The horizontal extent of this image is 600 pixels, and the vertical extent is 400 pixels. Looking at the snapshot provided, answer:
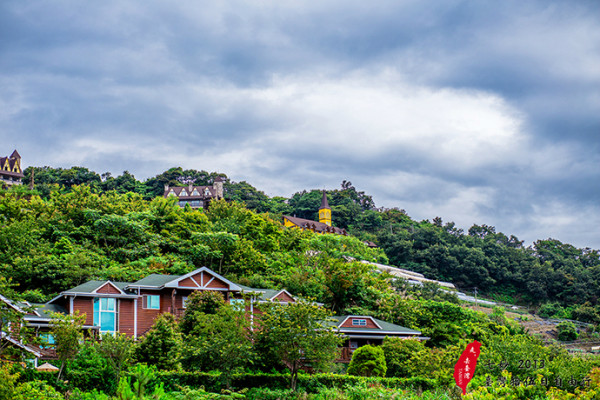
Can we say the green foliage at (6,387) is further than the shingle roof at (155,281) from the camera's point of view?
No

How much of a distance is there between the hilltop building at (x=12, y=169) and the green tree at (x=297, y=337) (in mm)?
77552

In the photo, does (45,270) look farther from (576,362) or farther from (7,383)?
(576,362)

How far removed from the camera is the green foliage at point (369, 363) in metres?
29.1

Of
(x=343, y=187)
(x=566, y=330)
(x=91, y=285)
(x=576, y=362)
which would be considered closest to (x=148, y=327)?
(x=91, y=285)

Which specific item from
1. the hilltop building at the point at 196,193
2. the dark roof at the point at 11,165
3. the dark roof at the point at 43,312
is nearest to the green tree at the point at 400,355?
the dark roof at the point at 43,312

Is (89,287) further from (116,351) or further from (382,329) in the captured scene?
(382,329)

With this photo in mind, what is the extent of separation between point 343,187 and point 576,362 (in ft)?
376

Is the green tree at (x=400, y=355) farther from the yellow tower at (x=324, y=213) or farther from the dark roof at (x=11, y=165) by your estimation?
the dark roof at (x=11, y=165)

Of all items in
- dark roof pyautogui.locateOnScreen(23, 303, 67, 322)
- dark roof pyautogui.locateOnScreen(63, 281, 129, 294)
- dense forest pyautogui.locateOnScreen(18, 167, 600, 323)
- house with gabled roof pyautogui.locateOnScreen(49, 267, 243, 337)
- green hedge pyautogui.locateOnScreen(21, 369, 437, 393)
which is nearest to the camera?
green hedge pyautogui.locateOnScreen(21, 369, 437, 393)

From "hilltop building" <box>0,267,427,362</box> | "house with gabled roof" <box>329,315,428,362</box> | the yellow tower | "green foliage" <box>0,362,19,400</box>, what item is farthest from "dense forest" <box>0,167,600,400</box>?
the yellow tower

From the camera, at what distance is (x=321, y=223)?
327 feet

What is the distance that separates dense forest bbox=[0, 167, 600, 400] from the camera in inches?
853

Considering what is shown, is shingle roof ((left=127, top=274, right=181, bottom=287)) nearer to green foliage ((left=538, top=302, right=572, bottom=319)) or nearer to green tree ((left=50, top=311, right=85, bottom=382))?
green tree ((left=50, top=311, right=85, bottom=382))

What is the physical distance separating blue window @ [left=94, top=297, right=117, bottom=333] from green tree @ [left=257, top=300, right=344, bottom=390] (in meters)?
10.7
